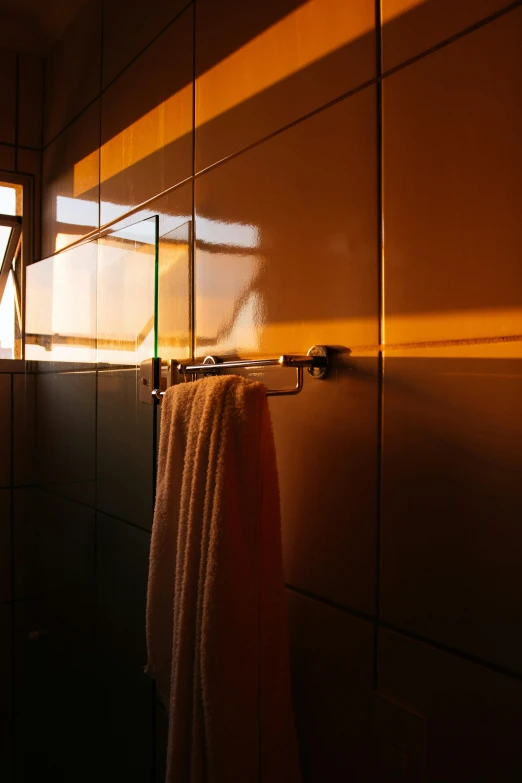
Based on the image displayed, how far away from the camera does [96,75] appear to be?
1557mm

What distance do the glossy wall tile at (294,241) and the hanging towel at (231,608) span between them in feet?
0.51

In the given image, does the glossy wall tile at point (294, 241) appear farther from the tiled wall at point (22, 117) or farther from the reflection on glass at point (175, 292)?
the tiled wall at point (22, 117)

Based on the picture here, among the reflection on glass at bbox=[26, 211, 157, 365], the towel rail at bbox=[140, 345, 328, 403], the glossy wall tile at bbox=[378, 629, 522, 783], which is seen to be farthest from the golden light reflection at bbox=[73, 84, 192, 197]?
the glossy wall tile at bbox=[378, 629, 522, 783]

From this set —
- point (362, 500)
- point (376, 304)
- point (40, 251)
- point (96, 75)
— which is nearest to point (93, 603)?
point (362, 500)

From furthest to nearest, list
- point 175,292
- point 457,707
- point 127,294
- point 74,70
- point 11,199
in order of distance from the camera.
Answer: point 11,199 < point 74,70 < point 175,292 < point 127,294 < point 457,707

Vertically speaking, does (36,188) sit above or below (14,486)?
above

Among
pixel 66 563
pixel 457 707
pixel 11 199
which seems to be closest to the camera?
pixel 457 707

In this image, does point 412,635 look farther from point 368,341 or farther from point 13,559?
point 13,559

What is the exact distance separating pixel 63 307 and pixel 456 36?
0.94 metres

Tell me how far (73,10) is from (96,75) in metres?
0.25

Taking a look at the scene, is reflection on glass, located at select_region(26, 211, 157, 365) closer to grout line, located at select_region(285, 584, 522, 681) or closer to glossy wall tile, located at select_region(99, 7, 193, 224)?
glossy wall tile, located at select_region(99, 7, 193, 224)

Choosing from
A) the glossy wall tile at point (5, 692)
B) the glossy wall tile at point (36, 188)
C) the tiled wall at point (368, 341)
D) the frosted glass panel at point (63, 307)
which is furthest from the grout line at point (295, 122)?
the glossy wall tile at point (5, 692)

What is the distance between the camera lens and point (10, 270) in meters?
1.99

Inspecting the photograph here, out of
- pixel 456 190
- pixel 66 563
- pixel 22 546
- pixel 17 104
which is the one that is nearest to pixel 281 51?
pixel 456 190
